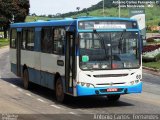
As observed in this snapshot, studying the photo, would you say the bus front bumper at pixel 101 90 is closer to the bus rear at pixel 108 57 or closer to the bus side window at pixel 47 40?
the bus rear at pixel 108 57

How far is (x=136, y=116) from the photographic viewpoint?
1385 cm

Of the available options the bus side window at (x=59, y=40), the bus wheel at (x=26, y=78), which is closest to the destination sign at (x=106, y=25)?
the bus side window at (x=59, y=40)

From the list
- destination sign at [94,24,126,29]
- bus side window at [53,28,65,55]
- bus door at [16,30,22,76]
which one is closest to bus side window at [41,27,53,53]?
bus side window at [53,28,65,55]

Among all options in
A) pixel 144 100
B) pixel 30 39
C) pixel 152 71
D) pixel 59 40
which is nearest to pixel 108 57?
pixel 59 40

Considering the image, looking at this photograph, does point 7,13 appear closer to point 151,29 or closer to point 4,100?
point 151,29

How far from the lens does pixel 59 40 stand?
17.7 meters

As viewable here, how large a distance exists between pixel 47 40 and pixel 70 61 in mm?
2731

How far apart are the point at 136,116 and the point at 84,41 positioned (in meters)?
3.24

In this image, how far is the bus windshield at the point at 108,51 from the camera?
630 inches

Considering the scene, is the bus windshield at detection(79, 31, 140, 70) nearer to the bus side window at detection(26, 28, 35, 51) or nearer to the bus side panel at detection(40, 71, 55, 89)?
the bus side panel at detection(40, 71, 55, 89)

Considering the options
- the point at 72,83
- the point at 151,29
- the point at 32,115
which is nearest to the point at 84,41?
the point at 72,83

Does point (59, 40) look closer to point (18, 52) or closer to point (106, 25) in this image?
point (106, 25)

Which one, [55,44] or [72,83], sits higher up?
[55,44]

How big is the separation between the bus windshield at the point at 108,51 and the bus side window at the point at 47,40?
2.74 m
